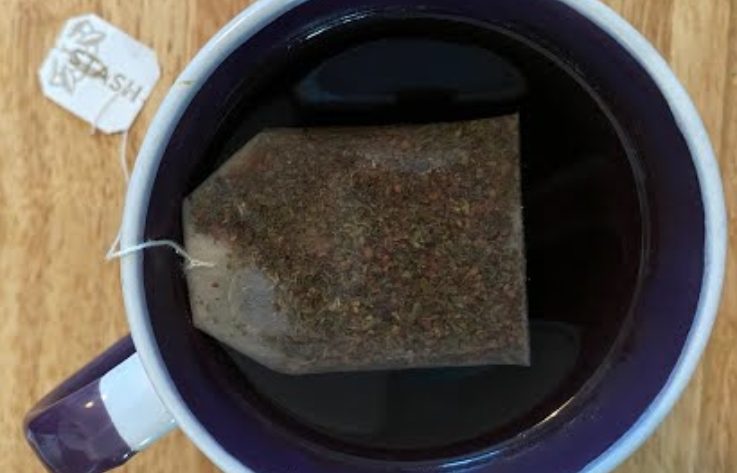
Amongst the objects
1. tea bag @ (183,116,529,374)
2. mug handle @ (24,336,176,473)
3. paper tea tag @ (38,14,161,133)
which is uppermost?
paper tea tag @ (38,14,161,133)

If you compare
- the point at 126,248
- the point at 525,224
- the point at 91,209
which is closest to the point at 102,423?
the point at 126,248

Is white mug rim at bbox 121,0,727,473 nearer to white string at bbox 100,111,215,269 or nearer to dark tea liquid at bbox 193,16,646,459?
white string at bbox 100,111,215,269

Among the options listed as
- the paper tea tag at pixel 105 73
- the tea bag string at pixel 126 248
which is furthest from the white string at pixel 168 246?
the paper tea tag at pixel 105 73

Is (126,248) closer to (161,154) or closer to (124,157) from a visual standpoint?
(161,154)

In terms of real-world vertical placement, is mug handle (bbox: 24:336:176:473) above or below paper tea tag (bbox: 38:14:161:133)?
below

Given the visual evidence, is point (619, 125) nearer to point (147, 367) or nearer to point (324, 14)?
point (324, 14)

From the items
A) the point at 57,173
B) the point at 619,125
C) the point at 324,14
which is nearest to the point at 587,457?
the point at 619,125

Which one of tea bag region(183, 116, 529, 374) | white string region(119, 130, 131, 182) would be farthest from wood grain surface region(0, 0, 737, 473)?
tea bag region(183, 116, 529, 374)
